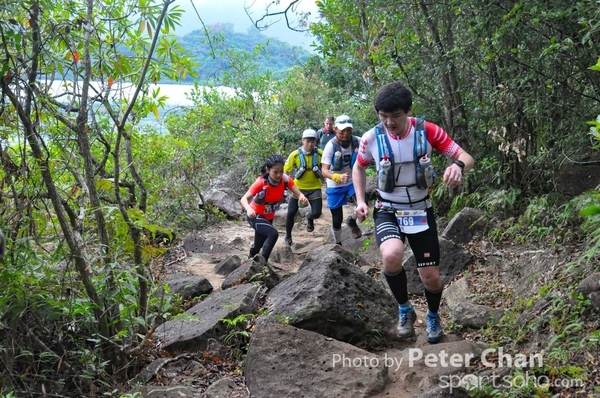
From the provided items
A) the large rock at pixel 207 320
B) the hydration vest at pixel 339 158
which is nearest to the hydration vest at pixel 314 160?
the hydration vest at pixel 339 158

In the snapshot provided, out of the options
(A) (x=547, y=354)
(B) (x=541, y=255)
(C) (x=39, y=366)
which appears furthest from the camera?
(B) (x=541, y=255)

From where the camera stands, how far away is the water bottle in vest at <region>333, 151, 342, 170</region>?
8.69 metres

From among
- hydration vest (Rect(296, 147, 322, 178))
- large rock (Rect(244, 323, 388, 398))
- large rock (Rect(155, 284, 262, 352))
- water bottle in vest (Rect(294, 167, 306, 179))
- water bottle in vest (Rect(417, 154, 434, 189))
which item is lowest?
large rock (Rect(244, 323, 388, 398))

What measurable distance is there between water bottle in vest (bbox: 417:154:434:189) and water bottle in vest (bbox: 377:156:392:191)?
0.25 metres

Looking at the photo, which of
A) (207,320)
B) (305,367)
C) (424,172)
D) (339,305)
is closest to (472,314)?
(339,305)

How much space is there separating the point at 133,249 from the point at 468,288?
3600mm

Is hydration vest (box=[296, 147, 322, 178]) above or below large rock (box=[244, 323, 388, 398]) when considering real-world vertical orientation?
above

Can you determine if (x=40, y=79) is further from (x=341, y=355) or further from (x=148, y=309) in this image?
(x=341, y=355)

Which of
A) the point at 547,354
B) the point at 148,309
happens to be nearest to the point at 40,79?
the point at 148,309

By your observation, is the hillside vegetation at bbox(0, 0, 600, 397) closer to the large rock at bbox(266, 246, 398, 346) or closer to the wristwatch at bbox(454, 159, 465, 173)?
the large rock at bbox(266, 246, 398, 346)

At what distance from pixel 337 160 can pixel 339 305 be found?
367 cm

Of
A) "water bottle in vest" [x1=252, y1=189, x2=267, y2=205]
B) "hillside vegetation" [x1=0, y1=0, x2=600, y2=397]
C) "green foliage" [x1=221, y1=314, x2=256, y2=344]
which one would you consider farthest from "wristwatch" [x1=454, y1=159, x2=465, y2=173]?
"water bottle in vest" [x1=252, y1=189, x2=267, y2=205]

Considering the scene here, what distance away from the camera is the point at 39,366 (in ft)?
14.8

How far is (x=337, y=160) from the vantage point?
871cm
